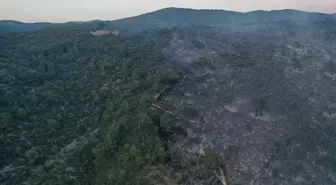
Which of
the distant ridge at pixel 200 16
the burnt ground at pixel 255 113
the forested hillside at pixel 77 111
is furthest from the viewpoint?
the distant ridge at pixel 200 16

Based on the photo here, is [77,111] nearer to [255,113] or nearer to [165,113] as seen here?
[165,113]

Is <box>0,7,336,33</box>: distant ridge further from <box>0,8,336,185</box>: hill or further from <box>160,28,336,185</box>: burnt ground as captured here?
<box>160,28,336,185</box>: burnt ground

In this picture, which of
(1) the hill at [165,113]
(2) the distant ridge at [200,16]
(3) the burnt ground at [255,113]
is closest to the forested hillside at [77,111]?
(1) the hill at [165,113]

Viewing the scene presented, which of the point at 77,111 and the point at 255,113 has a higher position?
the point at 77,111

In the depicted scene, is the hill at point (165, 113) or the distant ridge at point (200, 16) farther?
the distant ridge at point (200, 16)

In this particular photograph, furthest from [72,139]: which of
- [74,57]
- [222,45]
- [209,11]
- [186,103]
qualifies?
[209,11]

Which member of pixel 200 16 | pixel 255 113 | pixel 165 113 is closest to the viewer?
pixel 165 113

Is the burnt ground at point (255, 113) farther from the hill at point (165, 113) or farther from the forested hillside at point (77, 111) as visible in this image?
the forested hillside at point (77, 111)

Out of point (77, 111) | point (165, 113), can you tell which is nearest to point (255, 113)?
point (165, 113)

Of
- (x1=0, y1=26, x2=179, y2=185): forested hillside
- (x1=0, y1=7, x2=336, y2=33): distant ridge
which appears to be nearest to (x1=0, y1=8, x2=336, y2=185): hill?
(x1=0, y1=26, x2=179, y2=185): forested hillside
